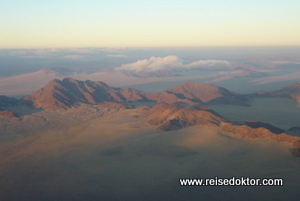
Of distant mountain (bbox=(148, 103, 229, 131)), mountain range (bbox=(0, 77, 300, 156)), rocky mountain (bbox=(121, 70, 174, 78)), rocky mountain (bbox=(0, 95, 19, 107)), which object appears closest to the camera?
mountain range (bbox=(0, 77, 300, 156))

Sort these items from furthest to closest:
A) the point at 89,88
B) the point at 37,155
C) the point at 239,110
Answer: the point at 89,88 → the point at 239,110 → the point at 37,155

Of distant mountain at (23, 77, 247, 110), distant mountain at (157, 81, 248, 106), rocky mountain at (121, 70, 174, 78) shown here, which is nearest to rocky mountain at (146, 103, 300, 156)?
distant mountain at (23, 77, 247, 110)

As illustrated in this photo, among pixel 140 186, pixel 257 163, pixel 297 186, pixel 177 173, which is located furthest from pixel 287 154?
pixel 140 186

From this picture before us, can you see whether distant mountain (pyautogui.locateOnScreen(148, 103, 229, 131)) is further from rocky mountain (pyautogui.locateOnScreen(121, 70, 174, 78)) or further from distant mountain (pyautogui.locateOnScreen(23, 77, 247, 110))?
rocky mountain (pyautogui.locateOnScreen(121, 70, 174, 78))

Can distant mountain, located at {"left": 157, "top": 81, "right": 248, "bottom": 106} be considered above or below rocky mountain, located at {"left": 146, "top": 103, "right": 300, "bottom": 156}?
below

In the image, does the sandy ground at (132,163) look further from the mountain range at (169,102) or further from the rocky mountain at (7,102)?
the rocky mountain at (7,102)

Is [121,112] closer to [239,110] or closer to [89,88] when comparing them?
[89,88]

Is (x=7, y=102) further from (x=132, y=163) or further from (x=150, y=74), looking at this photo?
(x=150, y=74)

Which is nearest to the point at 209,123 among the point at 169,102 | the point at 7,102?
the point at 169,102

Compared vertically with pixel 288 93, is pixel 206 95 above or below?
below
